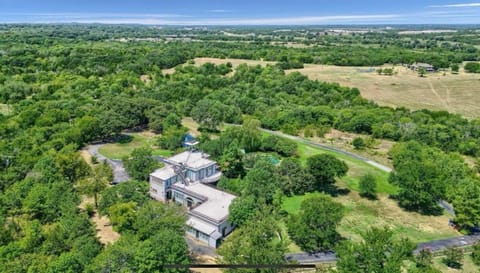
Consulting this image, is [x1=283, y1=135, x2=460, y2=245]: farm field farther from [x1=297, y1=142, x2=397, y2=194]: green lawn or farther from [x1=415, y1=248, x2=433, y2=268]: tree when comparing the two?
[x1=415, y1=248, x2=433, y2=268]: tree

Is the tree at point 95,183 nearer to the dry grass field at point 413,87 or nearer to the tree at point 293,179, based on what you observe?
the tree at point 293,179

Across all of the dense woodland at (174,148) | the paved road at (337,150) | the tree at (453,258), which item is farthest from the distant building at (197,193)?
the paved road at (337,150)

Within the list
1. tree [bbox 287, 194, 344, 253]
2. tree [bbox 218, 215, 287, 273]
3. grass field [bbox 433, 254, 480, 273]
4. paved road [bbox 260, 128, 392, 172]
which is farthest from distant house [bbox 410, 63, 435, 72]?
tree [bbox 218, 215, 287, 273]

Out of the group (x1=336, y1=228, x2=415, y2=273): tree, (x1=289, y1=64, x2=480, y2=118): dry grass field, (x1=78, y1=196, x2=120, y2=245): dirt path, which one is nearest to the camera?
(x1=336, y1=228, x2=415, y2=273): tree

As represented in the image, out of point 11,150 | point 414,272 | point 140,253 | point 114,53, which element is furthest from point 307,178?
point 114,53

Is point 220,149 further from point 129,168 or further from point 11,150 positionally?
point 11,150
